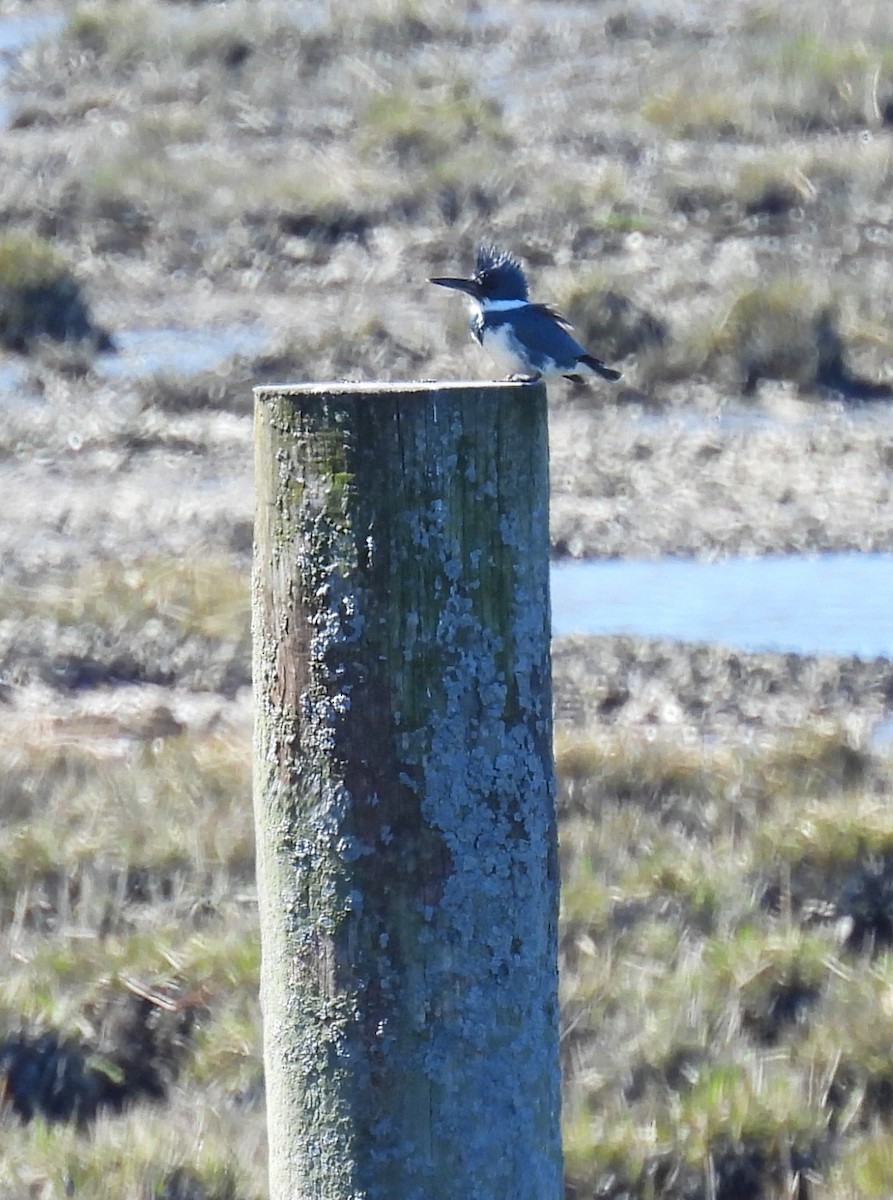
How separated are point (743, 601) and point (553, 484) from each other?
1.68 metres

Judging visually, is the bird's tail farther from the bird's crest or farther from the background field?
the background field

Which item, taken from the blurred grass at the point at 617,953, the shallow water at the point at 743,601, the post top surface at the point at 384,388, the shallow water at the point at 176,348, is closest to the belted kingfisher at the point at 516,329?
the blurred grass at the point at 617,953

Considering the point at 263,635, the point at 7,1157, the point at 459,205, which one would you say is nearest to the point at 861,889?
the point at 7,1157

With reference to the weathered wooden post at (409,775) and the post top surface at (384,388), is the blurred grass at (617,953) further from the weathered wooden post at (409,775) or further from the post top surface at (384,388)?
the post top surface at (384,388)

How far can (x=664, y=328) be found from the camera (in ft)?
40.2

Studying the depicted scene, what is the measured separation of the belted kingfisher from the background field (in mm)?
983

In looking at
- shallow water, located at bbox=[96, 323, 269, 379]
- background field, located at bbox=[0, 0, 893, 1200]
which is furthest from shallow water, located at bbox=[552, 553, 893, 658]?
shallow water, located at bbox=[96, 323, 269, 379]

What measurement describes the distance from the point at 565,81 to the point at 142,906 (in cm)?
1451

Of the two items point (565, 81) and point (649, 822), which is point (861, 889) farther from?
point (565, 81)

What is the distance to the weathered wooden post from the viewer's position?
260 cm

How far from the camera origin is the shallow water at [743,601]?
8.20 metres

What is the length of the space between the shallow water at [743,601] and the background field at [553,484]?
239 mm

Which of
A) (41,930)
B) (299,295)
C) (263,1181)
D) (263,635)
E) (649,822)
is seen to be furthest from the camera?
(299,295)

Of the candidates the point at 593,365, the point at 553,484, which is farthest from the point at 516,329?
the point at 553,484
